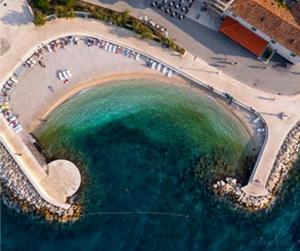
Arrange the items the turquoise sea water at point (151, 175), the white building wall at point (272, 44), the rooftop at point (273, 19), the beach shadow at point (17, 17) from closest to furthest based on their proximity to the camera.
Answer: the rooftop at point (273, 19) < the beach shadow at point (17, 17) < the white building wall at point (272, 44) < the turquoise sea water at point (151, 175)

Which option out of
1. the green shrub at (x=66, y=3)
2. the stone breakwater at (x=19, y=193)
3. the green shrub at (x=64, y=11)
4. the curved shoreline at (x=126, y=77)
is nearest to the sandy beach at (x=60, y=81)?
the curved shoreline at (x=126, y=77)

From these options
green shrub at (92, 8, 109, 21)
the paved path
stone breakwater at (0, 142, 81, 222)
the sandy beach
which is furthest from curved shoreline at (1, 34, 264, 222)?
green shrub at (92, 8, 109, 21)

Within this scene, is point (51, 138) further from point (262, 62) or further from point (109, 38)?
point (262, 62)

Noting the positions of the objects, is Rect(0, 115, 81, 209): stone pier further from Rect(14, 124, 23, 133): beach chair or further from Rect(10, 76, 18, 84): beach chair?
Rect(10, 76, 18, 84): beach chair

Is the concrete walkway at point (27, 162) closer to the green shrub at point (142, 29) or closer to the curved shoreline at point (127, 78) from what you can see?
the curved shoreline at point (127, 78)

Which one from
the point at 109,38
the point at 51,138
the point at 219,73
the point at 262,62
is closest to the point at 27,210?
the point at 51,138

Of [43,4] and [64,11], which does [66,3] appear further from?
[43,4]
